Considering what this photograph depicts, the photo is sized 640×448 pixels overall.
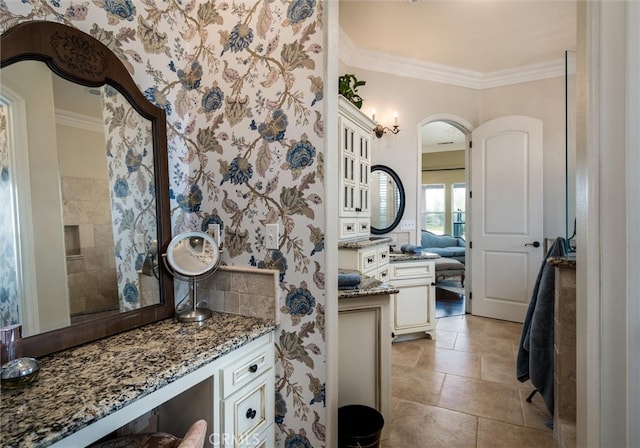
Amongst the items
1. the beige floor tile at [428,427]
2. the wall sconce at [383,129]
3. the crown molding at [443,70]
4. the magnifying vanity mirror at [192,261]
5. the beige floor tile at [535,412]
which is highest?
the crown molding at [443,70]

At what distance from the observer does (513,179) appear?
3.94 m

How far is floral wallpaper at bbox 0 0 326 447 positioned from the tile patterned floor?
910 mm

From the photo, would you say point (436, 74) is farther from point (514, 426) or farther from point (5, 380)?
point (5, 380)

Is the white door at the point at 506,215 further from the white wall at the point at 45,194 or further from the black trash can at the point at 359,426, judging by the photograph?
the white wall at the point at 45,194

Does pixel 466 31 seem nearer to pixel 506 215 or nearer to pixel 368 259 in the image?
pixel 506 215

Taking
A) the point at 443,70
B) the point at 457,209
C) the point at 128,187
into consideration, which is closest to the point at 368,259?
the point at 128,187

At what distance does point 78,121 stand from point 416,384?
260cm

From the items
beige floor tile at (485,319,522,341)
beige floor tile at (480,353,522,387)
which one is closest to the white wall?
beige floor tile at (480,353,522,387)

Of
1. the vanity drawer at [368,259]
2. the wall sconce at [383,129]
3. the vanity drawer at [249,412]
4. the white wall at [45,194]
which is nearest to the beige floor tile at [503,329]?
the vanity drawer at [368,259]

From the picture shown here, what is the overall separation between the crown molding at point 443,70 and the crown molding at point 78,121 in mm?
2766

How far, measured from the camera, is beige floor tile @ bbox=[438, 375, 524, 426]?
216 cm

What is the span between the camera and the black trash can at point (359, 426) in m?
1.55

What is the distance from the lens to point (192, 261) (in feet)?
4.98

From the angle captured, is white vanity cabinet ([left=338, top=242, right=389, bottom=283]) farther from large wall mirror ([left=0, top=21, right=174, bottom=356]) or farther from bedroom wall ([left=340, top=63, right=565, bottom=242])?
large wall mirror ([left=0, top=21, right=174, bottom=356])
